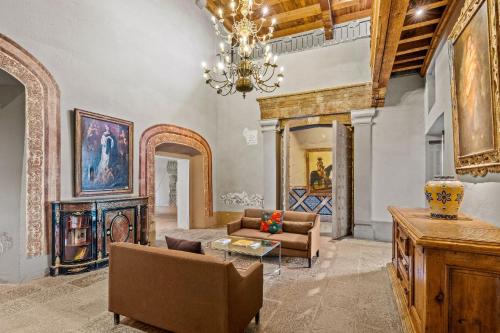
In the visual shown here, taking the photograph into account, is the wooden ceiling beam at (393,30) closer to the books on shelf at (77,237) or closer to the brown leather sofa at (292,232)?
the brown leather sofa at (292,232)

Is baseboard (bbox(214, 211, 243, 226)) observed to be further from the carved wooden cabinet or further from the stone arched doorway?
the carved wooden cabinet

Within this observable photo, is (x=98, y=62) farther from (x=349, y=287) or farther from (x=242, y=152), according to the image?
(x=349, y=287)

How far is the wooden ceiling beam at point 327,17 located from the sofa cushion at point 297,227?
4962mm

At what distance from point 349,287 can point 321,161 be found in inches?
252

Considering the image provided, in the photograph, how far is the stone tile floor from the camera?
8.38ft

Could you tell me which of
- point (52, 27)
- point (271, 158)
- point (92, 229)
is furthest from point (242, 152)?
point (52, 27)

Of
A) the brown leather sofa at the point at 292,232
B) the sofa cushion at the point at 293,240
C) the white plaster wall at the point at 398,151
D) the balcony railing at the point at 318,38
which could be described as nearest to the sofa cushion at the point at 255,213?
the brown leather sofa at the point at 292,232

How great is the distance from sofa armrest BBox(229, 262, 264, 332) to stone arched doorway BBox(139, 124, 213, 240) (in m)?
3.93

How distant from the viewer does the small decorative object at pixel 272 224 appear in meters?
4.84

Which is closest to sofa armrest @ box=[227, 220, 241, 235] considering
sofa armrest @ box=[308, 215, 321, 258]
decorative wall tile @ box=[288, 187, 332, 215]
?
sofa armrest @ box=[308, 215, 321, 258]

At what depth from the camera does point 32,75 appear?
378cm

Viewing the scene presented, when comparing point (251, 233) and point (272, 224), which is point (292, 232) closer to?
point (272, 224)

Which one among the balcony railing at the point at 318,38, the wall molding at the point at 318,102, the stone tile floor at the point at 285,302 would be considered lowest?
the stone tile floor at the point at 285,302

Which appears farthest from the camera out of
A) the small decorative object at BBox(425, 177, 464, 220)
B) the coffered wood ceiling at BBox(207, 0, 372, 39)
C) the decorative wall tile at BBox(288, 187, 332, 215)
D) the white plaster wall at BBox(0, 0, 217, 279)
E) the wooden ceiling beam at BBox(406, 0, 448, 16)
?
the decorative wall tile at BBox(288, 187, 332, 215)
